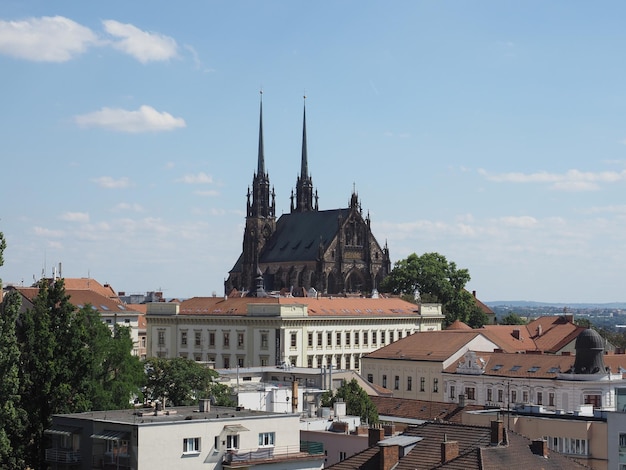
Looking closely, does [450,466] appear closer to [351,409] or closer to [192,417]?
[192,417]

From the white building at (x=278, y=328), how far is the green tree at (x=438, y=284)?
60.3 ft

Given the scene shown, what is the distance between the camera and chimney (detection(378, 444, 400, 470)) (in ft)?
149

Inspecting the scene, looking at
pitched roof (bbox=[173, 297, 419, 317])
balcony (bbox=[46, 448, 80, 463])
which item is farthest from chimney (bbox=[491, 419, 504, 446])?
pitched roof (bbox=[173, 297, 419, 317])

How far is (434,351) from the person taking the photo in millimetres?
110062

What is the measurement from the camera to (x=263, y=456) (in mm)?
50188

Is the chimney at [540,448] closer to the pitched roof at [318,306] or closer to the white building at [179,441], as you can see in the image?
the white building at [179,441]

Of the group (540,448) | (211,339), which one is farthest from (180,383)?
(211,339)

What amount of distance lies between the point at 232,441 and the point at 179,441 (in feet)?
8.45

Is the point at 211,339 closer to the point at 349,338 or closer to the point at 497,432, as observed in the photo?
the point at 349,338

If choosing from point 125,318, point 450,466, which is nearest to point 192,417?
point 450,466

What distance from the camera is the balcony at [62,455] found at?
50531 millimetres

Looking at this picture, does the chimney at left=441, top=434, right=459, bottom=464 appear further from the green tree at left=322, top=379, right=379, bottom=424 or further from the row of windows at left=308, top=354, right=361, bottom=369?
the row of windows at left=308, top=354, right=361, bottom=369

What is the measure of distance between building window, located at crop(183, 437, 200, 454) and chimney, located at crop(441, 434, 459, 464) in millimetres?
9745

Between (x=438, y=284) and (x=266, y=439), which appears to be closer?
(x=266, y=439)
